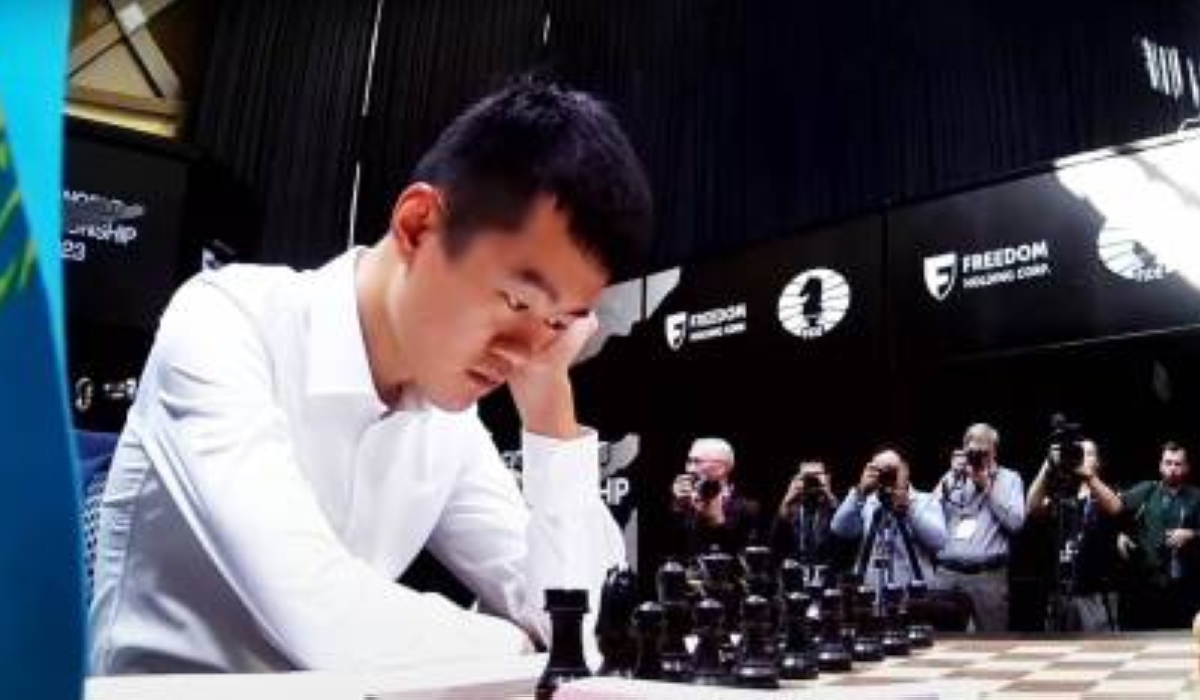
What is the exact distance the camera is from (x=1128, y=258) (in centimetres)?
381

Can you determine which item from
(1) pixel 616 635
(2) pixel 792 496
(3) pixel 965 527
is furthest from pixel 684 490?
(1) pixel 616 635

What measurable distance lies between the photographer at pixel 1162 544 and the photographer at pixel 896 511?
2.14 feet

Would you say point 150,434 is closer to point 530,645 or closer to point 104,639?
point 104,639

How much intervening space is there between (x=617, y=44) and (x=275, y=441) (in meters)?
6.14

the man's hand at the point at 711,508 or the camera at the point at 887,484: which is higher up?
the camera at the point at 887,484

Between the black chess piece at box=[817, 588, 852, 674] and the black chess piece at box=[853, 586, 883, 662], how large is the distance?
54mm

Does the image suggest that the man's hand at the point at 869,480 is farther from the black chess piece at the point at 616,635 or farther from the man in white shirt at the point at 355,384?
the black chess piece at the point at 616,635

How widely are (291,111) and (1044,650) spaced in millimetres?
6162

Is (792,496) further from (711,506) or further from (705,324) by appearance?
(705,324)

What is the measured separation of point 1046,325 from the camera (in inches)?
159

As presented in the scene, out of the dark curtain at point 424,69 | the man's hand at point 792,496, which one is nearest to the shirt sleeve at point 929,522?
the man's hand at point 792,496

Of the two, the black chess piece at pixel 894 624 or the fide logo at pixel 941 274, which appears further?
the fide logo at pixel 941 274

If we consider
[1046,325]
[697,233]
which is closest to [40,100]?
[1046,325]

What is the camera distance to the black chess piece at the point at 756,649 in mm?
1203
